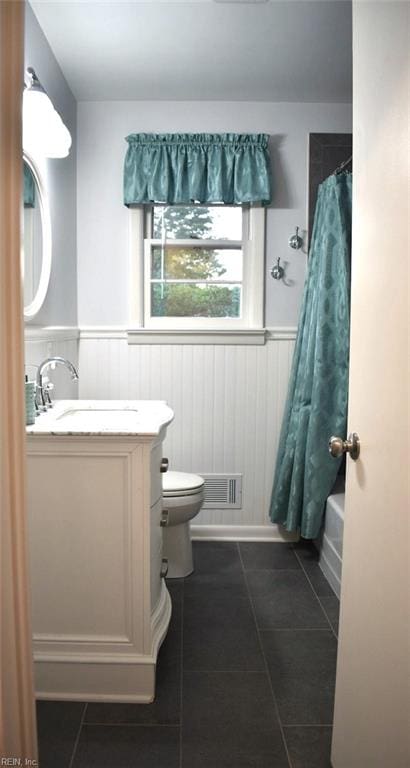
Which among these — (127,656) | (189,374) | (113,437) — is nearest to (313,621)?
(127,656)

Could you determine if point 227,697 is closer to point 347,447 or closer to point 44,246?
point 347,447

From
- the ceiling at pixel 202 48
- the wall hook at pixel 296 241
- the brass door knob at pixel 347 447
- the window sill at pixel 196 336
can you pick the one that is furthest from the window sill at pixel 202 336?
the brass door knob at pixel 347 447

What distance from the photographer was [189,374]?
10.9 feet

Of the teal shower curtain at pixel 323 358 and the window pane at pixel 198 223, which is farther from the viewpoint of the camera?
the window pane at pixel 198 223

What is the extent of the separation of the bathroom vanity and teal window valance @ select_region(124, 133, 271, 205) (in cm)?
175

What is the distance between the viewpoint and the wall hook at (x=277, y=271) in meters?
3.27

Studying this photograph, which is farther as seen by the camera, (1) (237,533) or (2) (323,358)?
(1) (237,533)

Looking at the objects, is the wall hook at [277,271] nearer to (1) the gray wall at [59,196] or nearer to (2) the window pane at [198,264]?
(2) the window pane at [198,264]

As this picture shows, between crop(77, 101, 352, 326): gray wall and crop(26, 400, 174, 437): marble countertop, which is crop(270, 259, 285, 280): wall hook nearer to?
crop(77, 101, 352, 326): gray wall

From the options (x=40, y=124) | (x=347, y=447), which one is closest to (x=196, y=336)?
(x=40, y=124)

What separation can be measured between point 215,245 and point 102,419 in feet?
5.15

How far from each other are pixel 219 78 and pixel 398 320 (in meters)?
2.36

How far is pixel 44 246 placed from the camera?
2.62 meters

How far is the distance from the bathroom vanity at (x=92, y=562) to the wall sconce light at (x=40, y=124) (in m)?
1.20
